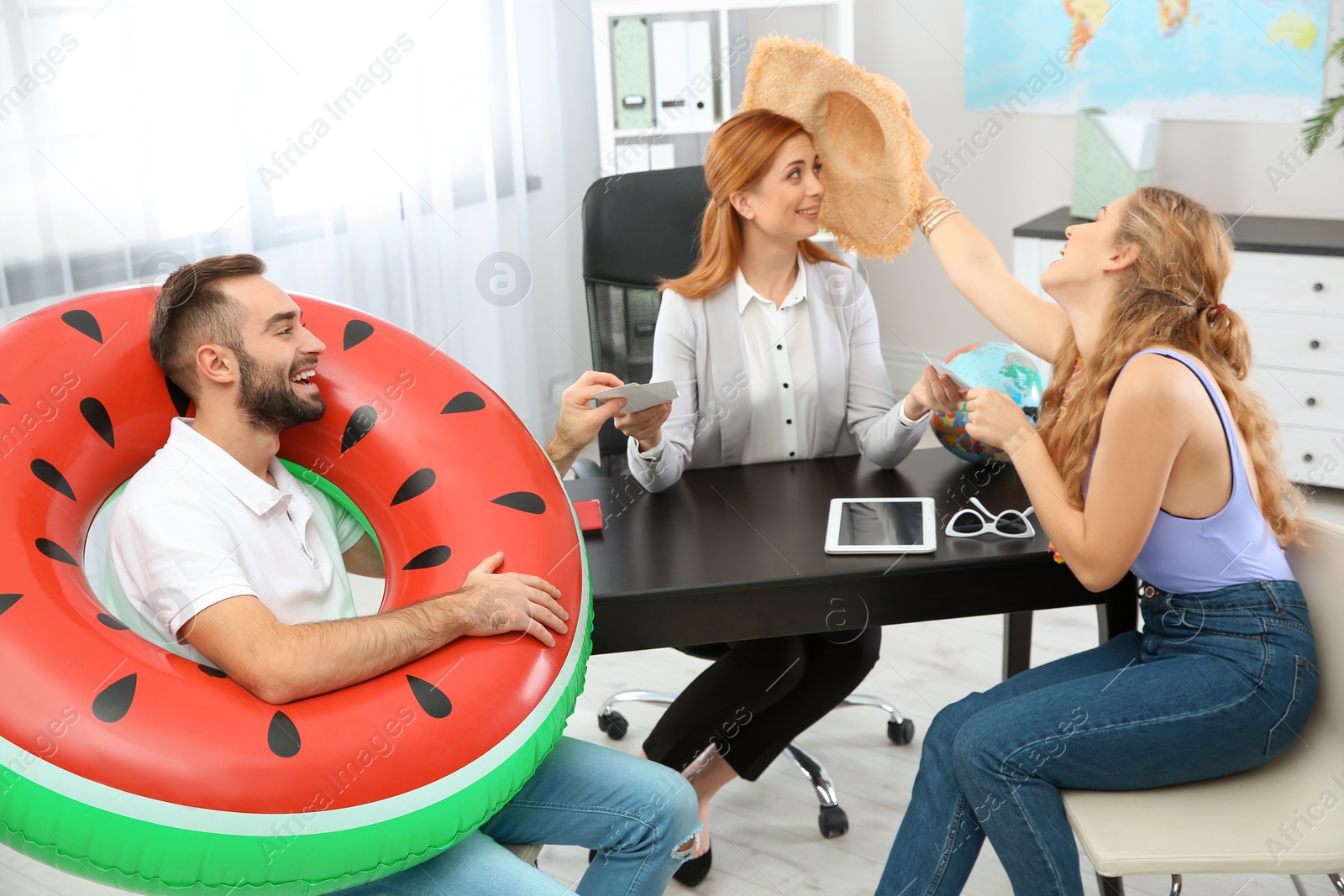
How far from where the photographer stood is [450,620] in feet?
4.33

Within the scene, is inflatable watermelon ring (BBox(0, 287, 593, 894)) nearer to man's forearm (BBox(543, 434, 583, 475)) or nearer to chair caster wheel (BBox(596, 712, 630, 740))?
man's forearm (BBox(543, 434, 583, 475))

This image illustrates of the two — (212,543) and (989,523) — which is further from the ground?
(212,543)

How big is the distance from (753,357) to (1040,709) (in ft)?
2.84

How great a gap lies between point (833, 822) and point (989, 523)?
698 mm

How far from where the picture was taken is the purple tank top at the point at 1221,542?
139 cm

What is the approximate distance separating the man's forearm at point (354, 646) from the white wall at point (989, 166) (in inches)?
122

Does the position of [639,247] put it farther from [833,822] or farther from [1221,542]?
[1221,542]

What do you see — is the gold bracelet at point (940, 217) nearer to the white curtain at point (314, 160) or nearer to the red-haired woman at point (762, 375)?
the red-haired woman at point (762, 375)

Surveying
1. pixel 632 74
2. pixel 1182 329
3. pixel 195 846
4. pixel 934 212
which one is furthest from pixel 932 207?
pixel 632 74

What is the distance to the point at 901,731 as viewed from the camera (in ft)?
7.49

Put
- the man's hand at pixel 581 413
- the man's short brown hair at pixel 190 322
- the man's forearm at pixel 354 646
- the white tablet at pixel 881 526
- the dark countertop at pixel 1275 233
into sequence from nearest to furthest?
the man's forearm at pixel 354 646
the man's short brown hair at pixel 190 322
the white tablet at pixel 881 526
the man's hand at pixel 581 413
the dark countertop at pixel 1275 233

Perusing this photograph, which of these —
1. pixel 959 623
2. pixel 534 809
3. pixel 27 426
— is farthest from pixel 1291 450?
pixel 27 426

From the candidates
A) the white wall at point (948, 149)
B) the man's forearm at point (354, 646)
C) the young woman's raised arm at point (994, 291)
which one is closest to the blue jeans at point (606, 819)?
the man's forearm at point (354, 646)

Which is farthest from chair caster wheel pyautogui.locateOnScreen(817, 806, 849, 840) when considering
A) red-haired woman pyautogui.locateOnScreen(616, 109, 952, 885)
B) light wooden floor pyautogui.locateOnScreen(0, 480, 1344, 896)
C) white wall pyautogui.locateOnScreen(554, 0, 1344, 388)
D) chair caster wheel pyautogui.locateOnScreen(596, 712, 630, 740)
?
white wall pyautogui.locateOnScreen(554, 0, 1344, 388)
